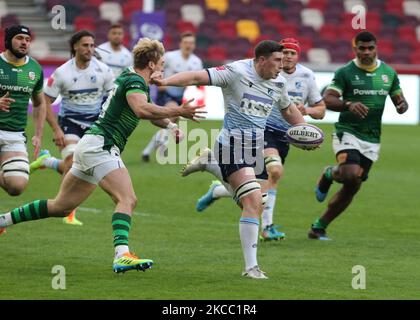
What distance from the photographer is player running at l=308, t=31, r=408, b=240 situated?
13102 millimetres

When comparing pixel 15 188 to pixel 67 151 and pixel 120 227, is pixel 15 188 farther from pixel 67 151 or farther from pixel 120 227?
pixel 120 227

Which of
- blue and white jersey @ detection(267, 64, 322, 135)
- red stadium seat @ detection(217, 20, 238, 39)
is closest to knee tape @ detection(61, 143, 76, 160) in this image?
blue and white jersey @ detection(267, 64, 322, 135)

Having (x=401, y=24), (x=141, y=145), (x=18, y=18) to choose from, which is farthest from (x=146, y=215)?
(x=401, y=24)

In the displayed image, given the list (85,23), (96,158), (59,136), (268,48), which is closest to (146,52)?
(96,158)

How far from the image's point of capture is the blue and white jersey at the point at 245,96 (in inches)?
405

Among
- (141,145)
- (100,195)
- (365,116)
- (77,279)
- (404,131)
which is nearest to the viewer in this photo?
(77,279)

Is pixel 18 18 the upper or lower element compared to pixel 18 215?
upper

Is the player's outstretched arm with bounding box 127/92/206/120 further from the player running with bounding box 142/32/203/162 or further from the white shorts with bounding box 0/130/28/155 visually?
the player running with bounding box 142/32/203/162

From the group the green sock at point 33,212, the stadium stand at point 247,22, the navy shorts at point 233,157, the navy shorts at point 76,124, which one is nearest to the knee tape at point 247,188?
the navy shorts at point 233,157

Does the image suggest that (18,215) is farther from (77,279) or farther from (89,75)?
(89,75)

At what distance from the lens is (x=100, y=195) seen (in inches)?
667

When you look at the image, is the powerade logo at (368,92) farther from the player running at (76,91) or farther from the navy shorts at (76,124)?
the navy shorts at (76,124)

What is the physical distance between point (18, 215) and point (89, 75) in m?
3.91

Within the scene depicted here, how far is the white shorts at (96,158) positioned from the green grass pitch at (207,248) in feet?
3.23
